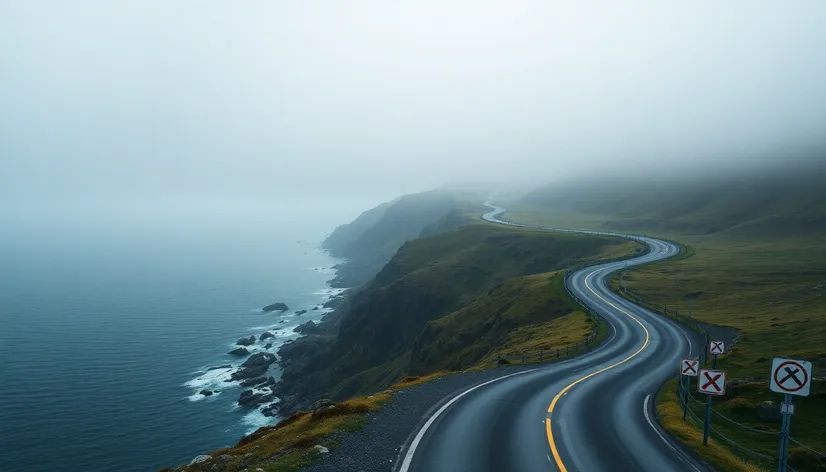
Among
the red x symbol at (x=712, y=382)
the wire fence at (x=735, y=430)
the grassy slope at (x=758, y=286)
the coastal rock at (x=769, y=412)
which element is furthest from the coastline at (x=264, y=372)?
the red x symbol at (x=712, y=382)

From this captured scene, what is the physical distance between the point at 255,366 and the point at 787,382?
396ft

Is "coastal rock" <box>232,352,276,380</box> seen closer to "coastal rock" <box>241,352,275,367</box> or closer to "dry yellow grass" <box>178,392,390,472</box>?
"coastal rock" <box>241,352,275,367</box>

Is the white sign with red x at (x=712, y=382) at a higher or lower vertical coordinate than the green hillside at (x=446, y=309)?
higher

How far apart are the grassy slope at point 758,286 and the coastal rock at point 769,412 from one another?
0.53 m

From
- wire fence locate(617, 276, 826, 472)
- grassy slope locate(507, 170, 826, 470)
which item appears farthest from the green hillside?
grassy slope locate(507, 170, 826, 470)

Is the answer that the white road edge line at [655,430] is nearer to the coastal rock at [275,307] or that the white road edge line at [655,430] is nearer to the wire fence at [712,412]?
the wire fence at [712,412]

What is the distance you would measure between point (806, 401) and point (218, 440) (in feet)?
271

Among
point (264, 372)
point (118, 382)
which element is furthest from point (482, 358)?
point (118, 382)

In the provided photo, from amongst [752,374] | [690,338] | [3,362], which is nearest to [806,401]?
[752,374]

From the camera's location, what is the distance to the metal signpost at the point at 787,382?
1529cm

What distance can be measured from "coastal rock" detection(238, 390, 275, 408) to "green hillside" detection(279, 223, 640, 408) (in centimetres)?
386

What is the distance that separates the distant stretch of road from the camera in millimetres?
19641

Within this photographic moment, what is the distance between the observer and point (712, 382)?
20562 mm

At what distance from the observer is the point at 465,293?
124 meters
